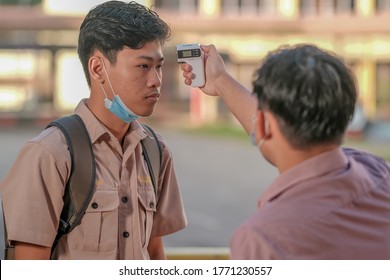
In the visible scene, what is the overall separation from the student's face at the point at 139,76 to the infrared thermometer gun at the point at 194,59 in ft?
0.26

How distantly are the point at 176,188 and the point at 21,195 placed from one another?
45cm

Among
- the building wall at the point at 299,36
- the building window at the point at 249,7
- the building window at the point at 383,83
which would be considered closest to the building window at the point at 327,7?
the building wall at the point at 299,36

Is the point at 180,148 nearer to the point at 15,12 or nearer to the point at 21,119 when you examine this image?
the point at 21,119

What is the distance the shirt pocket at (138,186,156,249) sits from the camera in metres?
2.04

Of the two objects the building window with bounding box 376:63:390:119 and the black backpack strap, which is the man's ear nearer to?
the black backpack strap

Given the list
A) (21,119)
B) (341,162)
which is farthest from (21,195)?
(21,119)

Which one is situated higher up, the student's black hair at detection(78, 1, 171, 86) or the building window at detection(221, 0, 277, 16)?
the student's black hair at detection(78, 1, 171, 86)

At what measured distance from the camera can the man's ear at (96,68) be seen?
6.93ft

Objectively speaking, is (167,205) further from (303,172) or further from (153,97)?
(303,172)

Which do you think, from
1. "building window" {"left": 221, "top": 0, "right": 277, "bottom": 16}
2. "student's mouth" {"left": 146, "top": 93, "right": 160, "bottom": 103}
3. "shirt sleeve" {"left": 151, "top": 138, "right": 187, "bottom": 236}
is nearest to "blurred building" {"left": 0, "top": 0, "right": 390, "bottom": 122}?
"building window" {"left": 221, "top": 0, "right": 277, "bottom": 16}

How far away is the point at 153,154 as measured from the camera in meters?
2.10

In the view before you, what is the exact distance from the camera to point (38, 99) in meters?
25.5

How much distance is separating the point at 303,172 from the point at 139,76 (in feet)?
2.65

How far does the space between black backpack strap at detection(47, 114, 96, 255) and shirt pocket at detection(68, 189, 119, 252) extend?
2 centimetres
